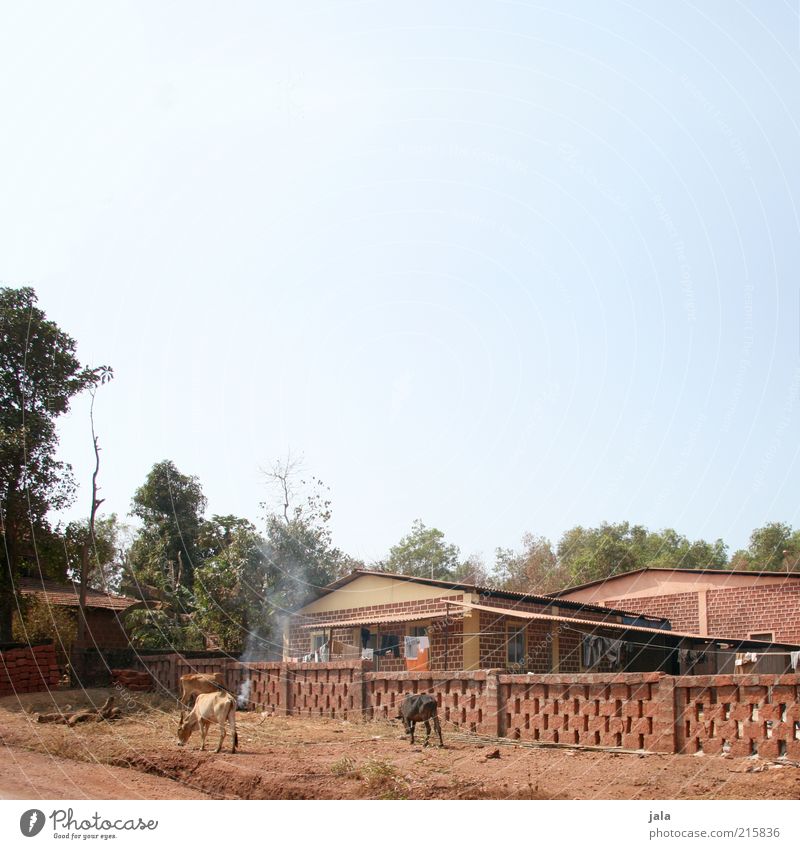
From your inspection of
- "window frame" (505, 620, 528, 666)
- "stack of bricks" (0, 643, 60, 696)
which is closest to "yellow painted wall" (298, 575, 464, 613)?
"window frame" (505, 620, 528, 666)

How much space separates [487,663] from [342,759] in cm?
1115

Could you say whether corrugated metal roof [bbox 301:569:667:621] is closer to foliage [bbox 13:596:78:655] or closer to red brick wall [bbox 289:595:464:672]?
red brick wall [bbox 289:595:464:672]

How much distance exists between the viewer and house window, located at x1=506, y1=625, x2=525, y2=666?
21969 mm

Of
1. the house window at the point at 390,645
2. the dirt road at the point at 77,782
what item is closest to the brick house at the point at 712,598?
the house window at the point at 390,645

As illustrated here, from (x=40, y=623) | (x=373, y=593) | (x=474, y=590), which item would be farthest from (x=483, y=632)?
(x=40, y=623)

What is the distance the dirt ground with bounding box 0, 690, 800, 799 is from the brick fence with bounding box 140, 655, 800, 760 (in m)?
0.37

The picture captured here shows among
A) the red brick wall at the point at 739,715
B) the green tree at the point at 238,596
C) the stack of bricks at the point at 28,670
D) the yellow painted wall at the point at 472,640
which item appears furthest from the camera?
the green tree at the point at 238,596

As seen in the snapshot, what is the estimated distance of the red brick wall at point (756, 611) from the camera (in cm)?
2522

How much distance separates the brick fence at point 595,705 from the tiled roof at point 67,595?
15.4m

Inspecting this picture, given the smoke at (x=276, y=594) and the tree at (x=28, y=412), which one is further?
the smoke at (x=276, y=594)

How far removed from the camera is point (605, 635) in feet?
77.4

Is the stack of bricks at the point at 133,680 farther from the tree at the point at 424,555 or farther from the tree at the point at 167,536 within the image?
the tree at the point at 424,555

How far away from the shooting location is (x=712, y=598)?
27.1m

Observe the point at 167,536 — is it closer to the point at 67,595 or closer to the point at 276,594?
the point at 67,595
